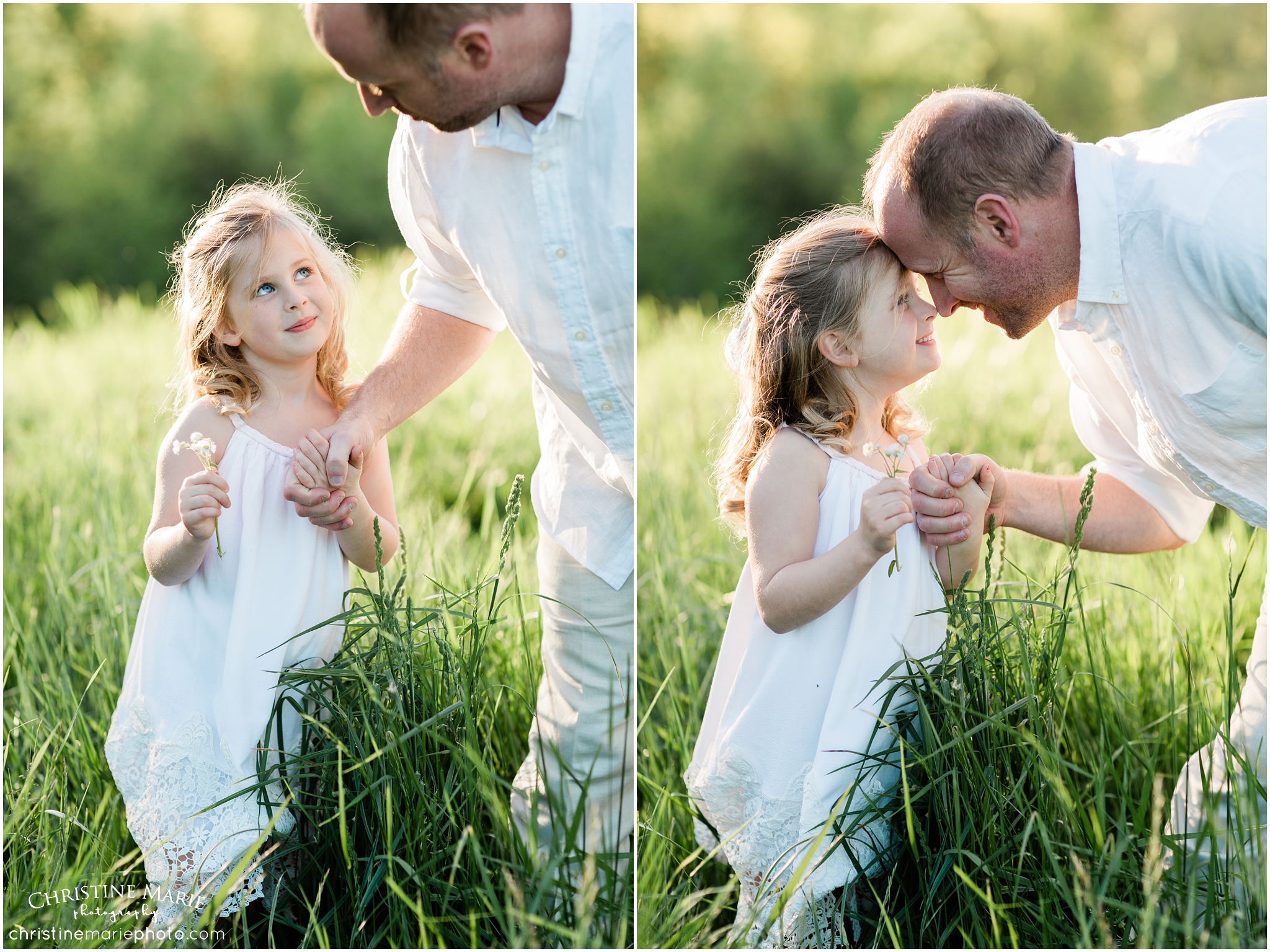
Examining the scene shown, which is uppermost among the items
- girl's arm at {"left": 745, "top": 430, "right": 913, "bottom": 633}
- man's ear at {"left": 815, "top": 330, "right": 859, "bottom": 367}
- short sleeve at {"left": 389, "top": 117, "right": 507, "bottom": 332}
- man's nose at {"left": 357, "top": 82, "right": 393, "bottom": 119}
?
man's nose at {"left": 357, "top": 82, "right": 393, "bottom": 119}

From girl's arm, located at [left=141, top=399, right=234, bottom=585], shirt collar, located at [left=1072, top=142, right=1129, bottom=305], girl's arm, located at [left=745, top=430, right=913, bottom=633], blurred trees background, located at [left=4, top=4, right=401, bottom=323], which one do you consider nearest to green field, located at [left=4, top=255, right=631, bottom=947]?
girl's arm, located at [left=141, top=399, right=234, bottom=585]

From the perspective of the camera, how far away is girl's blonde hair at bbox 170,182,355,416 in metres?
1.99

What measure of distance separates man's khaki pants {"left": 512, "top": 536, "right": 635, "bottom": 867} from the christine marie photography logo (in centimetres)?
63

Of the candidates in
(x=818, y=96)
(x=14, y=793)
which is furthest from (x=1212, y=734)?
(x=818, y=96)

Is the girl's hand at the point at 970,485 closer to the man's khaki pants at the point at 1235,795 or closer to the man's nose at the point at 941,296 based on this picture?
the man's nose at the point at 941,296

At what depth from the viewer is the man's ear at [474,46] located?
1650mm

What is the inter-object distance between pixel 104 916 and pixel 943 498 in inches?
68.8

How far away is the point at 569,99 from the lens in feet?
5.64

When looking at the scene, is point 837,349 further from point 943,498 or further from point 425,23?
point 425,23

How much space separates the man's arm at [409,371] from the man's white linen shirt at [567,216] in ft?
0.58

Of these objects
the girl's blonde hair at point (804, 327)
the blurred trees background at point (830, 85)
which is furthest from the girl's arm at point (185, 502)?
the blurred trees background at point (830, 85)

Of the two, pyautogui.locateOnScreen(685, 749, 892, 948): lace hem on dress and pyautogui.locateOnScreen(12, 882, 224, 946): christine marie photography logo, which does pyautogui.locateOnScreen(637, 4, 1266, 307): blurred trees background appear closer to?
pyautogui.locateOnScreen(685, 749, 892, 948): lace hem on dress

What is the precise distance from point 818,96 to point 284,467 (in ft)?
21.5

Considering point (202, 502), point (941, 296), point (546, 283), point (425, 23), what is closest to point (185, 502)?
point (202, 502)
